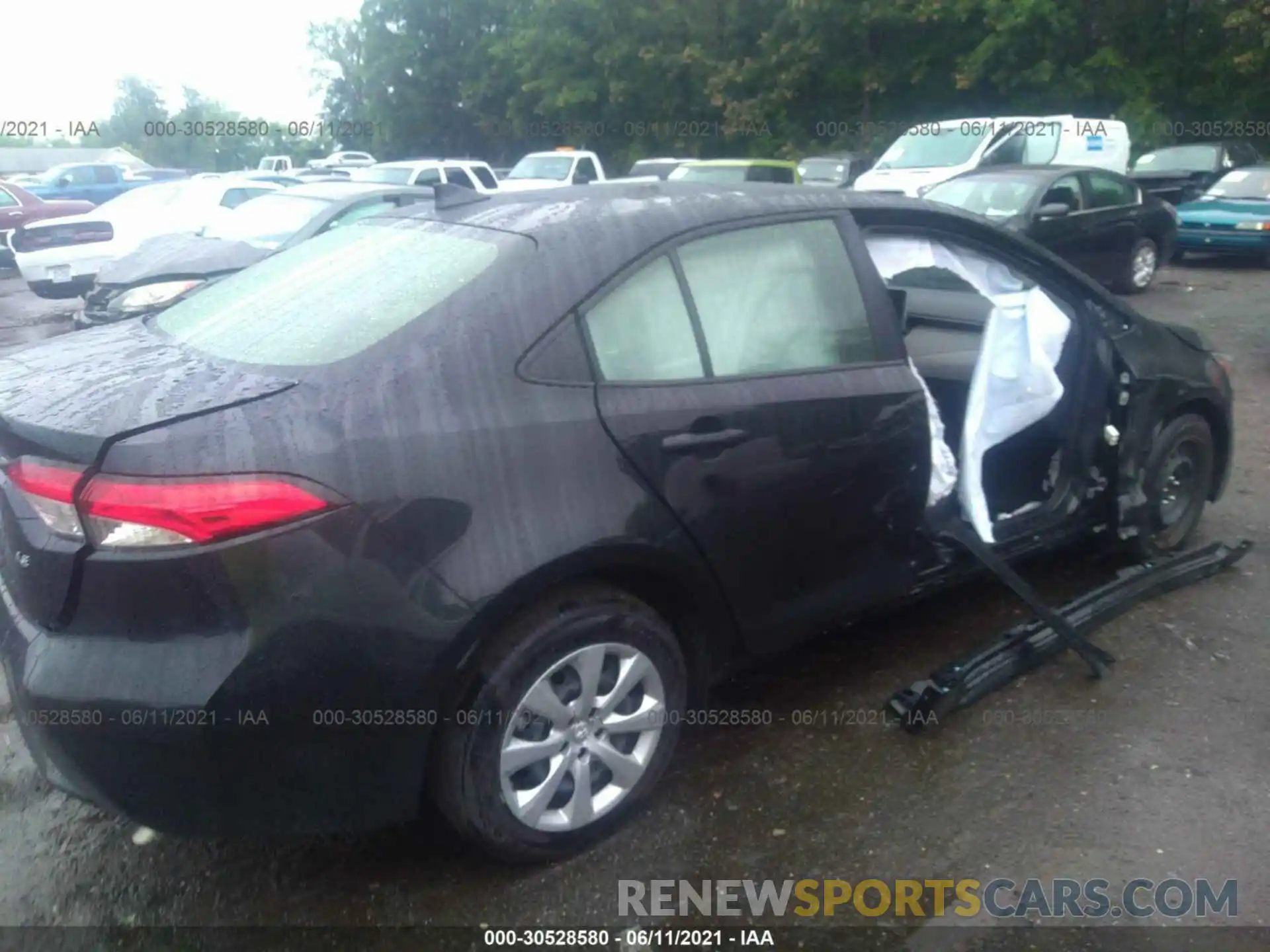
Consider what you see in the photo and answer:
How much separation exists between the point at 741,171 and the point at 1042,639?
12.7 m

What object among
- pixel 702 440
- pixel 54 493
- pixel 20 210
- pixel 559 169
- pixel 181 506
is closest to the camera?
pixel 181 506

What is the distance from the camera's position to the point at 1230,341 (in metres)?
9.48

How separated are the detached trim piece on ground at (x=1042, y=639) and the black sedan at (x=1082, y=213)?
22.2ft

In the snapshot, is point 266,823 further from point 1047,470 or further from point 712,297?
point 1047,470

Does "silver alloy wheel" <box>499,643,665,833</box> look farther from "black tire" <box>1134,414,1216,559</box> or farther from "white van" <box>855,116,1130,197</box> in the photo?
"white van" <box>855,116,1130,197</box>

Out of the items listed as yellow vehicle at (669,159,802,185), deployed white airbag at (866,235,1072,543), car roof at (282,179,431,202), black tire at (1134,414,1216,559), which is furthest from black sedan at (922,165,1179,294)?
deployed white airbag at (866,235,1072,543)

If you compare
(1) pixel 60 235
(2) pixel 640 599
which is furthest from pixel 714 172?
(2) pixel 640 599

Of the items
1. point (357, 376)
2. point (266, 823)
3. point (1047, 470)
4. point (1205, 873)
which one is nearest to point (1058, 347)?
point (1047, 470)

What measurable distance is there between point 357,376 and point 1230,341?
30.2 ft

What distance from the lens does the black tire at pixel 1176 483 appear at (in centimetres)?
420

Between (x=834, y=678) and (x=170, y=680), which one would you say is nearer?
(x=170, y=680)

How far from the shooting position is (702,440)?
9.18 ft

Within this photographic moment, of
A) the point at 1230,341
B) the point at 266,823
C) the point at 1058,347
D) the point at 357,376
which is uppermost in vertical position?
the point at 357,376

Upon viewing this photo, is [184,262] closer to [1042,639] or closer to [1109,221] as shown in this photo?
[1042,639]
